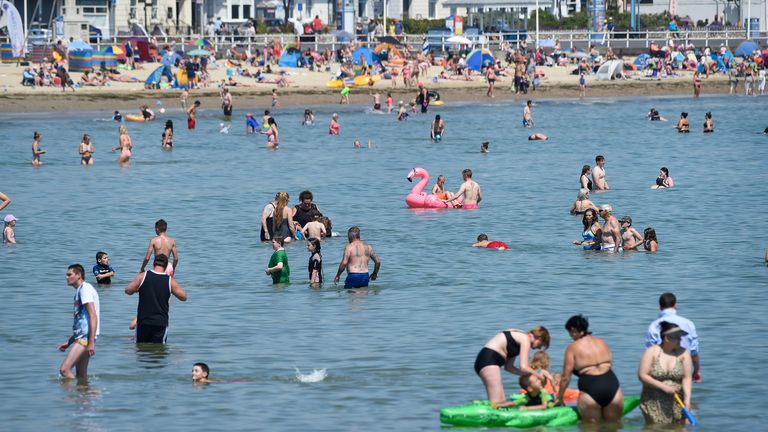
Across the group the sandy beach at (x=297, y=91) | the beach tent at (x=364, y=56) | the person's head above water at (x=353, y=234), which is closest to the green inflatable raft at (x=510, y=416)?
the person's head above water at (x=353, y=234)

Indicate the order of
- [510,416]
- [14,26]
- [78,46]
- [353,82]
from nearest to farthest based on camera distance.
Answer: [510,416] < [14,26] < [78,46] < [353,82]

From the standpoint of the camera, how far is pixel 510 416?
569 inches

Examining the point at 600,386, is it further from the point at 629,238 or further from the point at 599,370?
the point at 629,238

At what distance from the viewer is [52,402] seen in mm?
16312

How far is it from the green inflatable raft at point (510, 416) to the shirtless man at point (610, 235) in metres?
12.4

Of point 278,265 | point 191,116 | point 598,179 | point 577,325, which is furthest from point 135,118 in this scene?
point 577,325

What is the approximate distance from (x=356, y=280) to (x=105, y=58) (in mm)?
48998

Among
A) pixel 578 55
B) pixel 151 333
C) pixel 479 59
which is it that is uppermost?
pixel 578 55

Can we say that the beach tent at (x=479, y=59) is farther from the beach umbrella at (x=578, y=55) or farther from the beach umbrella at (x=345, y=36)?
the beach umbrella at (x=345, y=36)

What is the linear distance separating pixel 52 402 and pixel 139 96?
49648 millimetres

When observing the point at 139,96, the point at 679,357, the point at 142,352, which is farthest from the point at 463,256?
the point at 139,96

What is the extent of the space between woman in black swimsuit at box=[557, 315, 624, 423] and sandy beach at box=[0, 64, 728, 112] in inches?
2024

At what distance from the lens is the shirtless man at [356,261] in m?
21.8

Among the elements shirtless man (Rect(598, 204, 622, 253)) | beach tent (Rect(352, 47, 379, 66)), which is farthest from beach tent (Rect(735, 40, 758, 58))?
shirtless man (Rect(598, 204, 622, 253))
